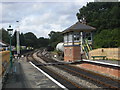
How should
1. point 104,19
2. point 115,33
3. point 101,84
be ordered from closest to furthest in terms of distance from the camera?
point 101,84
point 115,33
point 104,19

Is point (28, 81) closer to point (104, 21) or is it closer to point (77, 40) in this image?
point (77, 40)

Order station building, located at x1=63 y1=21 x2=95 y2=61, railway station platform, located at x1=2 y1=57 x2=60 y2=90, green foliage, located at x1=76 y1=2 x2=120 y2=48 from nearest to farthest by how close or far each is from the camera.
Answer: railway station platform, located at x1=2 y1=57 x2=60 y2=90 → station building, located at x1=63 y1=21 x2=95 y2=61 → green foliage, located at x1=76 y1=2 x2=120 y2=48

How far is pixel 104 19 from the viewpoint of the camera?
47188 mm

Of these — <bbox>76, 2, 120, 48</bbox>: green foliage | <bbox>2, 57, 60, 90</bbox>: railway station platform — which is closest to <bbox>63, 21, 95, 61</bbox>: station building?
<bbox>76, 2, 120, 48</bbox>: green foliage

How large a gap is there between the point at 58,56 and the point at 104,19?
1607 centimetres

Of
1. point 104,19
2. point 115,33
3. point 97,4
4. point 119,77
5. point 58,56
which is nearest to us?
point 119,77

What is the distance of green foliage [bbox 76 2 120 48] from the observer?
3014 centimetres

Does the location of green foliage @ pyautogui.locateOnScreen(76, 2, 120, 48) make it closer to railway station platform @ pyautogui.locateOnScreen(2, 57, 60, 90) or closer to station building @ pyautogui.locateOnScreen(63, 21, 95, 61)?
station building @ pyautogui.locateOnScreen(63, 21, 95, 61)

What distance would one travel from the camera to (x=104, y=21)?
1853 inches

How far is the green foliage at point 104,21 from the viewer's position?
3014 centimetres

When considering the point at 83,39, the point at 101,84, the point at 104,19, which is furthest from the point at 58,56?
the point at 101,84

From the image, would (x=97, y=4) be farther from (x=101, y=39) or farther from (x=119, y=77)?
(x=119, y=77)

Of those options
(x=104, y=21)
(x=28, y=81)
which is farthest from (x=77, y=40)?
(x=104, y=21)

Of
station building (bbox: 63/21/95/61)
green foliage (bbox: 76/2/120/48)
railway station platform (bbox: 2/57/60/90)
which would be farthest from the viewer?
green foliage (bbox: 76/2/120/48)
